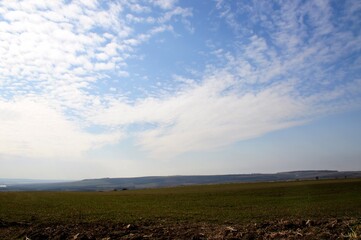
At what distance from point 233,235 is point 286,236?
2763mm

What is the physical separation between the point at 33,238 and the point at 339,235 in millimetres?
17574

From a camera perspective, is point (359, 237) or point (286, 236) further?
point (286, 236)

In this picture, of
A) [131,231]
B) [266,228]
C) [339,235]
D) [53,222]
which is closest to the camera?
[339,235]

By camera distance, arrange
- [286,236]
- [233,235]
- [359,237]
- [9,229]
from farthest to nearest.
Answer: [9,229] < [233,235] < [286,236] < [359,237]

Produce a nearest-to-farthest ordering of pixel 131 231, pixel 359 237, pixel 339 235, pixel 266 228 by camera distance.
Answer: pixel 359 237
pixel 339 235
pixel 266 228
pixel 131 231

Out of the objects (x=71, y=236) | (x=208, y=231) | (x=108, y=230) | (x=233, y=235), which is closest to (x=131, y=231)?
(x=108, y=230)

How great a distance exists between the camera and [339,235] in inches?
598

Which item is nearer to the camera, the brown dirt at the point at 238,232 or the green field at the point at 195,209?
the brown dirt at the point at 238,232

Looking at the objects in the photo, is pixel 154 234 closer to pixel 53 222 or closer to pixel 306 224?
pixel 306 224

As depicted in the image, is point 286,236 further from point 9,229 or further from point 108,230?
point 9,229

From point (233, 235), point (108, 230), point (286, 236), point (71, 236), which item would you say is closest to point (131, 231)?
point (108, 230)

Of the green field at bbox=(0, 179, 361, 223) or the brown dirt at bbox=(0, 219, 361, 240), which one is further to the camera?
the green field at bbox=(0, 179, 361, 223)

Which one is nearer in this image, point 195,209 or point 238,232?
point 238,232

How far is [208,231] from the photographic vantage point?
20.0 m
